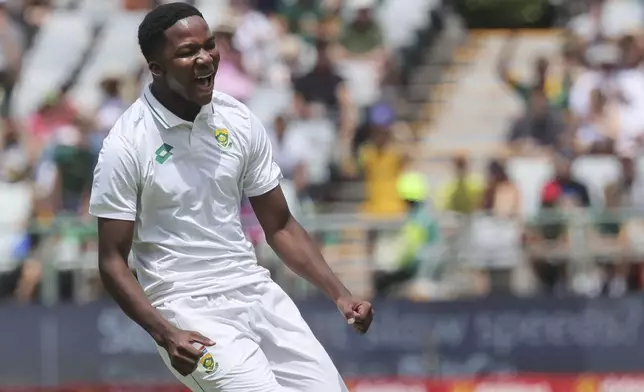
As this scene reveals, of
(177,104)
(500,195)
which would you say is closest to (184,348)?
(177,104)

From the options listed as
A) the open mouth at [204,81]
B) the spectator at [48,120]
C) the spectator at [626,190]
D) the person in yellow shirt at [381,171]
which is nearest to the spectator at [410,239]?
the person in yellow shirt at [381,171]

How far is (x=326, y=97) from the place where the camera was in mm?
13172

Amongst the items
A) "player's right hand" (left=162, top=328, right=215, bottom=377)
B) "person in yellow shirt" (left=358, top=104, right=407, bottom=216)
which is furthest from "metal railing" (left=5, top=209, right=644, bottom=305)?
"player's right hand" (left=162, top=328, right=215, bottom=377)

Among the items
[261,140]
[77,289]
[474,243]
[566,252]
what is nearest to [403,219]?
[474,243]

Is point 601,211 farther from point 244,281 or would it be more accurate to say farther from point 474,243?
point 244,281

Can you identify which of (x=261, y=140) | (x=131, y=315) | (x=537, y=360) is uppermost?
(x=261, y=140)

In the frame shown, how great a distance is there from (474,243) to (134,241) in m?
6.40

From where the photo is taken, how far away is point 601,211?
456 inches

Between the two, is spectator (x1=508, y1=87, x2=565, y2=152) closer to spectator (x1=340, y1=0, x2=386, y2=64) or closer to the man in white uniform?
spectator (x1=340, y1=0, x2=386, y2=64)

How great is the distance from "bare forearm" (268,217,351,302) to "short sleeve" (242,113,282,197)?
208 millimetres

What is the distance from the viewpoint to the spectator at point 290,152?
40.3ft

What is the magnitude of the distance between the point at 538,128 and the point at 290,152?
217cm

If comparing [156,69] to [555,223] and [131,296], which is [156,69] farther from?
[555,223]

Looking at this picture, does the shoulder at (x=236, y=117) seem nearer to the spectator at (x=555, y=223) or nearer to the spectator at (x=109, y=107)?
the spectator at (x=555, y=223)
